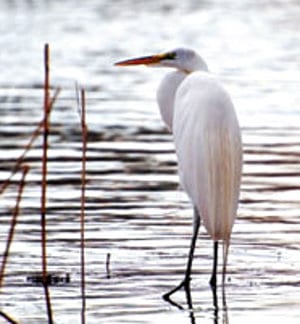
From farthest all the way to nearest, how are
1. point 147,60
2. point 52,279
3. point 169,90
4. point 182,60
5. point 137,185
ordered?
1. point 137,185
2. point 147,60
3. point 169,90
4. point 182,60
5. point 52,279

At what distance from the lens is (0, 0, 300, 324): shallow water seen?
334 inches

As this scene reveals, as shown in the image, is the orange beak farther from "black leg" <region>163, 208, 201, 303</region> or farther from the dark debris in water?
the dark debris in water

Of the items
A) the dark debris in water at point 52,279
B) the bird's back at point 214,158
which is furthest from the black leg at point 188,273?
the dark debris in water at point 52,279

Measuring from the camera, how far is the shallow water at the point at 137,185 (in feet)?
27.9

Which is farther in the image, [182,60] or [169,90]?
[169,90]

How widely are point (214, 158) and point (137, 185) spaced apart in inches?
154

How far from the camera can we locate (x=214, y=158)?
8.73m

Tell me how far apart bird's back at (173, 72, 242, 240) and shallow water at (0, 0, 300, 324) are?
44cm

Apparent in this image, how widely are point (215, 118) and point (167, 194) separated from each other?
3.46 metres

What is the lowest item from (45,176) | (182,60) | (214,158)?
(214,158)

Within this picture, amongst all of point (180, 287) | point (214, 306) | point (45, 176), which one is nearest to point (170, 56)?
point (180, 287)

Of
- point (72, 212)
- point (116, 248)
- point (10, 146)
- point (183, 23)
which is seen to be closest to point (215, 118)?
point (116, 248)

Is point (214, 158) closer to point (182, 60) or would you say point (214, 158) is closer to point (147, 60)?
point (182, 60)

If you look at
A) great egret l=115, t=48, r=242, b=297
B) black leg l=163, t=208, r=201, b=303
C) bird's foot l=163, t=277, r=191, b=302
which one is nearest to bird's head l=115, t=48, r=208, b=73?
great egret l=115, t=48, r=242, b=297
